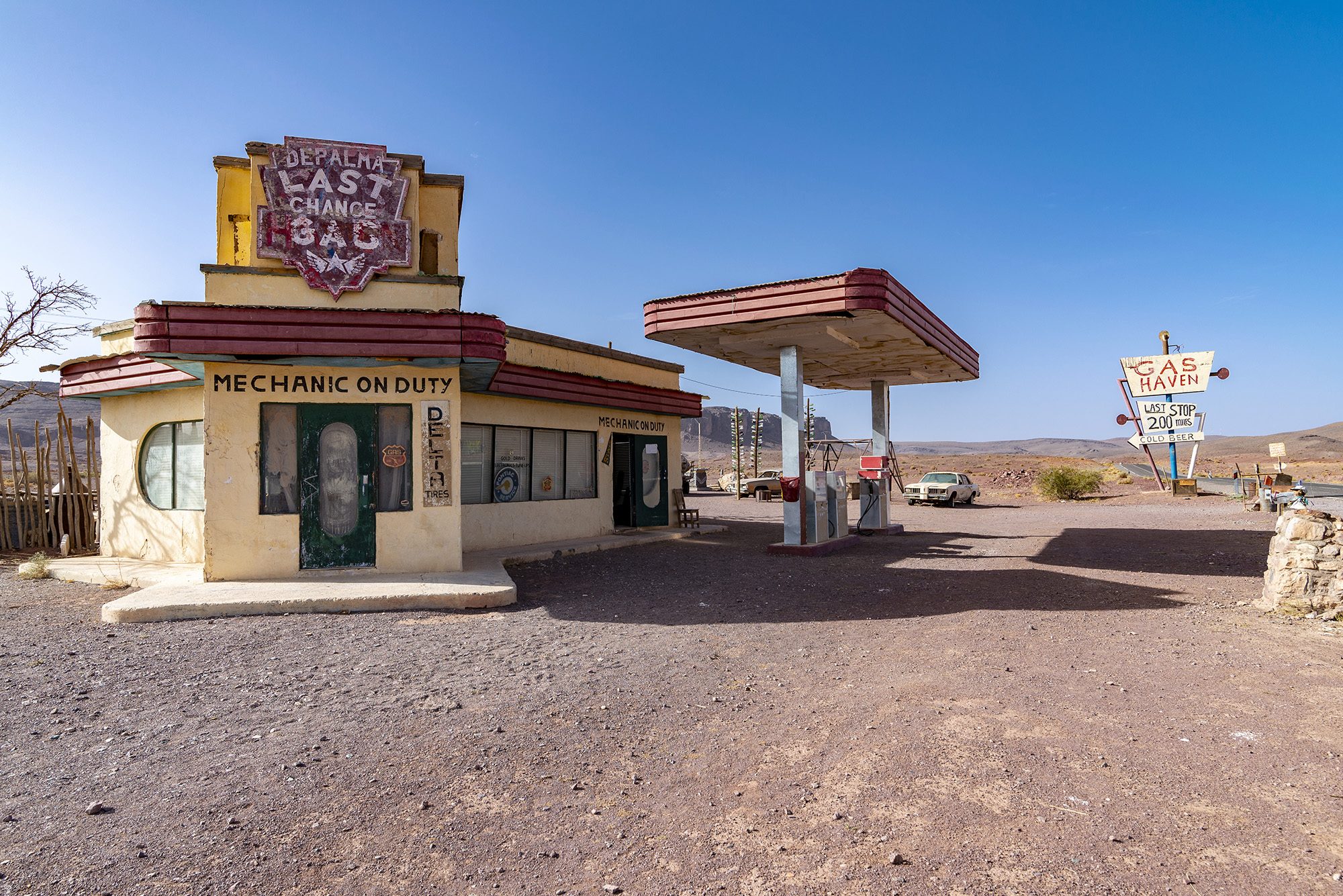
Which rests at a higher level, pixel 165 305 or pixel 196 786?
pixel 165 305

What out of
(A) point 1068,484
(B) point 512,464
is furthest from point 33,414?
(A) point 1068,484

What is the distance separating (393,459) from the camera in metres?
10.1

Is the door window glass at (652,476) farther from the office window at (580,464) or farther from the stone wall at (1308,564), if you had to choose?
the stone wall at (1308,564)

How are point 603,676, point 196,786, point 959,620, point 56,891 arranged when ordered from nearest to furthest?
1. point 56,891
2. point 196,786
3. point 603,676
4. point 959,620

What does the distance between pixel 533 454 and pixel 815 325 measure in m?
6.16

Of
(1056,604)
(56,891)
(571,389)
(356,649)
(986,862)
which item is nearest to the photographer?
(56,891)

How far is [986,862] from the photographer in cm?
322

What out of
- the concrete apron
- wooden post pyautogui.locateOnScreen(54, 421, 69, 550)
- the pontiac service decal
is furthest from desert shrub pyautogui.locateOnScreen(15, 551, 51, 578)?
the pontiac service decal

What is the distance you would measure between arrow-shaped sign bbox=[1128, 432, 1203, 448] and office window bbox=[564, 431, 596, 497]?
24.0 metres

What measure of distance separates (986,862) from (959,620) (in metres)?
5.34

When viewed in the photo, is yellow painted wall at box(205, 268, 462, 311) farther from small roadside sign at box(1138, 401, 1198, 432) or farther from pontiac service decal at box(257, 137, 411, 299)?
small roadside sign at box(1138, 401, 1198, 432)

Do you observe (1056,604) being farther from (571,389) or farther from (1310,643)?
(571,389)

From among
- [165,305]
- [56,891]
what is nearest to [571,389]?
[165,305]

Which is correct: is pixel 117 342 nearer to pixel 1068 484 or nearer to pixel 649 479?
pixel 649 479
